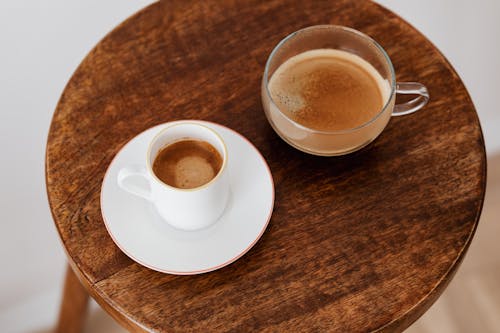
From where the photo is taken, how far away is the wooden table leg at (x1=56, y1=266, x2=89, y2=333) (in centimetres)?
100

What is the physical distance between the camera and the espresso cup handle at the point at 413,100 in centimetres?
70

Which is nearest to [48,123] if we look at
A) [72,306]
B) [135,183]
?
[72,306]

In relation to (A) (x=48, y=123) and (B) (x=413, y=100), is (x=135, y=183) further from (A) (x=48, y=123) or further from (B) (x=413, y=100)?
(A) (x=48, y=123)

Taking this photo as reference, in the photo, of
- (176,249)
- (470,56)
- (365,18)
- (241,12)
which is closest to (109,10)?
(241,12)

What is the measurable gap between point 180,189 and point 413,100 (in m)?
0.30

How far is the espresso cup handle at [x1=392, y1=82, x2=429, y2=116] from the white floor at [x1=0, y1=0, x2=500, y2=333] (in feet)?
1.78

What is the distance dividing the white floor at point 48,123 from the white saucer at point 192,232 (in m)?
0.41

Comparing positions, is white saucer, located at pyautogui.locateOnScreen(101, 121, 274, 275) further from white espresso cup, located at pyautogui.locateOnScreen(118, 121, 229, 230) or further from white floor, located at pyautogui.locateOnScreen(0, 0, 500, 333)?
white floor, located at pyautogui.locateOnScreen(0, 0, 500, 333)

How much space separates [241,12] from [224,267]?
1.13 ft

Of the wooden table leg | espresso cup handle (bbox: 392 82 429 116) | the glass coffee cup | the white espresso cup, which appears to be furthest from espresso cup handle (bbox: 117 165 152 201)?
the wooden table leg

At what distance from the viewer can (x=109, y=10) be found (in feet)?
3.45

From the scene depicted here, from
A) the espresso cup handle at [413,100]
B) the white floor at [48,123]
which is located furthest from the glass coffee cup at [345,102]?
the white floor at [48,123]

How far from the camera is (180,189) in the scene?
0.60m

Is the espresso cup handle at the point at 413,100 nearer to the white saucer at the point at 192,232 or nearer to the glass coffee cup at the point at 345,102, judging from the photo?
the glass coffee cup at the point at 345,102
